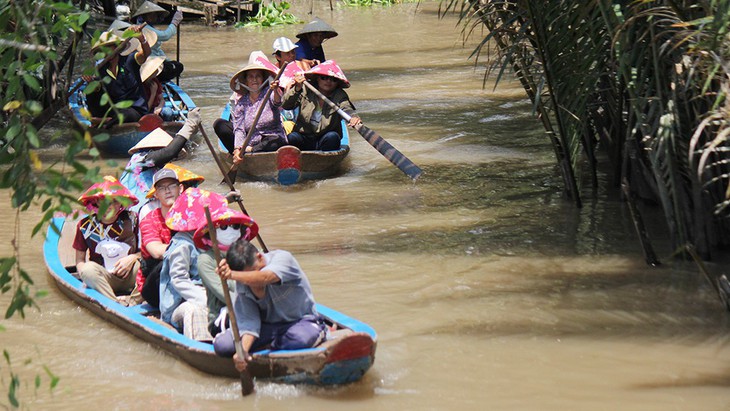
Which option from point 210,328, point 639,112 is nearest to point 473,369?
point 210,328

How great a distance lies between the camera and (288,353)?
539 cm

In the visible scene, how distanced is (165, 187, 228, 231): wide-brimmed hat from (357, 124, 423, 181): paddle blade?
3141 millimetres

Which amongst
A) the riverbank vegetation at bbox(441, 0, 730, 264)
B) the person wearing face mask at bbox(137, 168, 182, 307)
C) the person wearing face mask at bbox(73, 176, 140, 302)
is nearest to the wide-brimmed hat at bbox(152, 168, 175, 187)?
the person wearing face mask at bbox(137, 168, 182, 307)

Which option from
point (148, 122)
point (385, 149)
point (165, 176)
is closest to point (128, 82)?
point (148, 122)

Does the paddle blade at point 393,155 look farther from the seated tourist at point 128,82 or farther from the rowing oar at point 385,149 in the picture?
the seated tourist at point 128,82

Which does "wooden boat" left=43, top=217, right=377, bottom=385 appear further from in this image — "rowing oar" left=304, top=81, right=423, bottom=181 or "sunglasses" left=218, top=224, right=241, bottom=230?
"rowing oar" left=304, top=81, right=423, bottom=181

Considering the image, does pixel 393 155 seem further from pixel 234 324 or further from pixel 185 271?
pixel 234 324

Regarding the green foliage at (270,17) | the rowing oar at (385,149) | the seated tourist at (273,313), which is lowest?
the green foliage at (270,17)

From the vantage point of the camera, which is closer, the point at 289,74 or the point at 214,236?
the point at 214,236

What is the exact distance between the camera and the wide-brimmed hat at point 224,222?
5.83 m

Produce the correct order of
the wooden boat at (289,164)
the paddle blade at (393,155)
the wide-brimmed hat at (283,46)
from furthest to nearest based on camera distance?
the wide-brimmed hat at (283,46)
the wooden boat at (289,164)
the paddle blade at (393,155)

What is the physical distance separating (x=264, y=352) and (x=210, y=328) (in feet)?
2.11

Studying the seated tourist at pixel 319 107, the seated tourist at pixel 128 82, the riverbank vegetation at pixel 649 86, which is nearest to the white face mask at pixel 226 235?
the riverbank vegetation at pixel 649 86

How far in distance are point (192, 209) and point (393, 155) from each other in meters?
3.41
